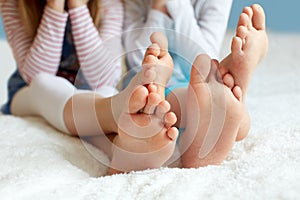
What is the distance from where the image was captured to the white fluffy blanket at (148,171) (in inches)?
23.1

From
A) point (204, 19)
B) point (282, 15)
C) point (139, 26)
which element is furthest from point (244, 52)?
point (282, 15)

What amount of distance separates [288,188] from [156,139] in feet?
0.58

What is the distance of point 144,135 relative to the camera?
659 millimetres

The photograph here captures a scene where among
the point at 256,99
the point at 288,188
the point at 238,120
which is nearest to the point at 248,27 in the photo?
the point at 238,120

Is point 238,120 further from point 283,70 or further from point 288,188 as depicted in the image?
point 283,70

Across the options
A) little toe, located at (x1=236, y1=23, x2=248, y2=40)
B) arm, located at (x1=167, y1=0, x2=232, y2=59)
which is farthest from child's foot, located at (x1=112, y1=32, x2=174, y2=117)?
arm, located at (x1=167, y1=0, x2=232, y2=59)

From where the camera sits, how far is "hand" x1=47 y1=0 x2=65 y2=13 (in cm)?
103

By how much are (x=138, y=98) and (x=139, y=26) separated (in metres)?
0.51

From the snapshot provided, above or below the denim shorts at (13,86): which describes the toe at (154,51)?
above

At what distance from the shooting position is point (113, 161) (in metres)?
0.71

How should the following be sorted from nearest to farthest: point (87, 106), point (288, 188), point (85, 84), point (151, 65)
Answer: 1. point (288, 188)
2. point (151, 65)
3. point (87, 106)
4. point (85, 84)

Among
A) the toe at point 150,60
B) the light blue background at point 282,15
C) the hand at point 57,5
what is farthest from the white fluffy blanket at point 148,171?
the light blue background at point 282,15

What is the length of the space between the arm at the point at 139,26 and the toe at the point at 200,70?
17 centimetres

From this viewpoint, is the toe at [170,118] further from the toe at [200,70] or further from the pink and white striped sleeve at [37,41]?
the pink and white striped sleeve at [37,41]
